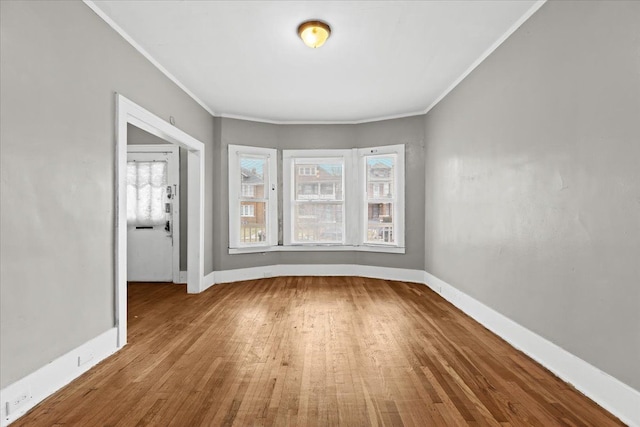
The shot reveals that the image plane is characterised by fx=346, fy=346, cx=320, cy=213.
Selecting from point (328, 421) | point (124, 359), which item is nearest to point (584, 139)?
point (328, 421)

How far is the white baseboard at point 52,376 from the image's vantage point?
6.36 ft

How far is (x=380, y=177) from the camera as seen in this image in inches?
236

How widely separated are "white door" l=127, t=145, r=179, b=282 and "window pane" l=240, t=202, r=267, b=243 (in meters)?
1.06

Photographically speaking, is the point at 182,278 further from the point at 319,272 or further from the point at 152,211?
the point at 319,272

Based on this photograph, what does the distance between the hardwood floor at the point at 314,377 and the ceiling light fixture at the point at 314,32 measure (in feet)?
8.74

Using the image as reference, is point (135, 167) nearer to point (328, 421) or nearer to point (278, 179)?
point (278, 179)

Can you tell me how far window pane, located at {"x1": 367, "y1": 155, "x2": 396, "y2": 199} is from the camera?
5.91m

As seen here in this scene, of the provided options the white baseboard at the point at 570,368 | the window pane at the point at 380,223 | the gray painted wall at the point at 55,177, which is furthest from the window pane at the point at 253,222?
the white baseboard at the point at 570,368

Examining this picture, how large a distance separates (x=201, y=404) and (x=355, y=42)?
10.5 feet

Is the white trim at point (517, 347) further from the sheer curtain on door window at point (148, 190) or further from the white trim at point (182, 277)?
the sheer curtain on door window at point (148, 190)

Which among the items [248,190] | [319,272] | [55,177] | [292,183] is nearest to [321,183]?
[292,183]

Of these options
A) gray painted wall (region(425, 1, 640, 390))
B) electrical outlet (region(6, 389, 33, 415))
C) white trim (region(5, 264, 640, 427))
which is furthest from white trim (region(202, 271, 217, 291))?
gray painted wall (region(425, 1, 640, 390))

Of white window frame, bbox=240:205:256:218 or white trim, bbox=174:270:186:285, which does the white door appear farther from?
white window frame, bbox=240:205:256:218

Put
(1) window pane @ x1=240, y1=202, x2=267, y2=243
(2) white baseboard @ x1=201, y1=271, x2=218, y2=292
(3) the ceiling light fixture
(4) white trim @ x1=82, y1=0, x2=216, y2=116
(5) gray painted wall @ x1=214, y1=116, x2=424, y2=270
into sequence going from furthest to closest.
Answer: (1) window pane @ x1=240, y1=202, x2=267, y2=243 < (5) gray painted wall @ x1=214, y1=116, x2=424, y2=270 < (2) white baseboard @ x1=201, y1=271, x2=218, y2=292 < (3) the ceiling light fixture < (4) white trim @ x1=82, y1=0, x2=216, y2=116
